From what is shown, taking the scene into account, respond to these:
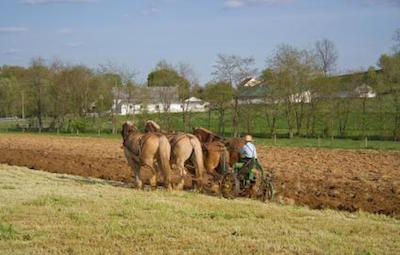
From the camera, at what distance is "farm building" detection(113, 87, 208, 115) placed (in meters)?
57.5

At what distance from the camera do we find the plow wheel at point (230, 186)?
14.4 meters

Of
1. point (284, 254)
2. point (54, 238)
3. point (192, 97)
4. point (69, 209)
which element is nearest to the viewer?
point (284, 254)

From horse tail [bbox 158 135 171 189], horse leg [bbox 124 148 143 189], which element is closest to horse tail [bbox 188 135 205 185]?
horse tail [bbox 158 135 171 189]

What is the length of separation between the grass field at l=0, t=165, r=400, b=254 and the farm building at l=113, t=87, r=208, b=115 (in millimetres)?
42109

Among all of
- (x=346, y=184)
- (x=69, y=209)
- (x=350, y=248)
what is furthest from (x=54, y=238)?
(x=346, y=184)

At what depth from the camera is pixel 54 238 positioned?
9.06 meters

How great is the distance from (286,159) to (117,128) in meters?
36.7

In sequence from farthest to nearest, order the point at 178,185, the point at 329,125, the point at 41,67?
the point at 41,67, the point at 329,125, the point at 178,185

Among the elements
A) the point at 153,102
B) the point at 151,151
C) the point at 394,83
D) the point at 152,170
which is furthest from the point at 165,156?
the point at 153,102

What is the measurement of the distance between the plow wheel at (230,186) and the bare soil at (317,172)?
116 cm

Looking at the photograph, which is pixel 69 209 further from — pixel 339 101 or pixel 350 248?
pixel 339 101

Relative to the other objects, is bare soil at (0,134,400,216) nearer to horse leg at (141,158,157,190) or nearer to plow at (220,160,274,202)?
plow at (220,160,274,202)

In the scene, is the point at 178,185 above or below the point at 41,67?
below

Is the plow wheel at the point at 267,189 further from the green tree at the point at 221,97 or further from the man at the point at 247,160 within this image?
the green tree at the point at 221,97
